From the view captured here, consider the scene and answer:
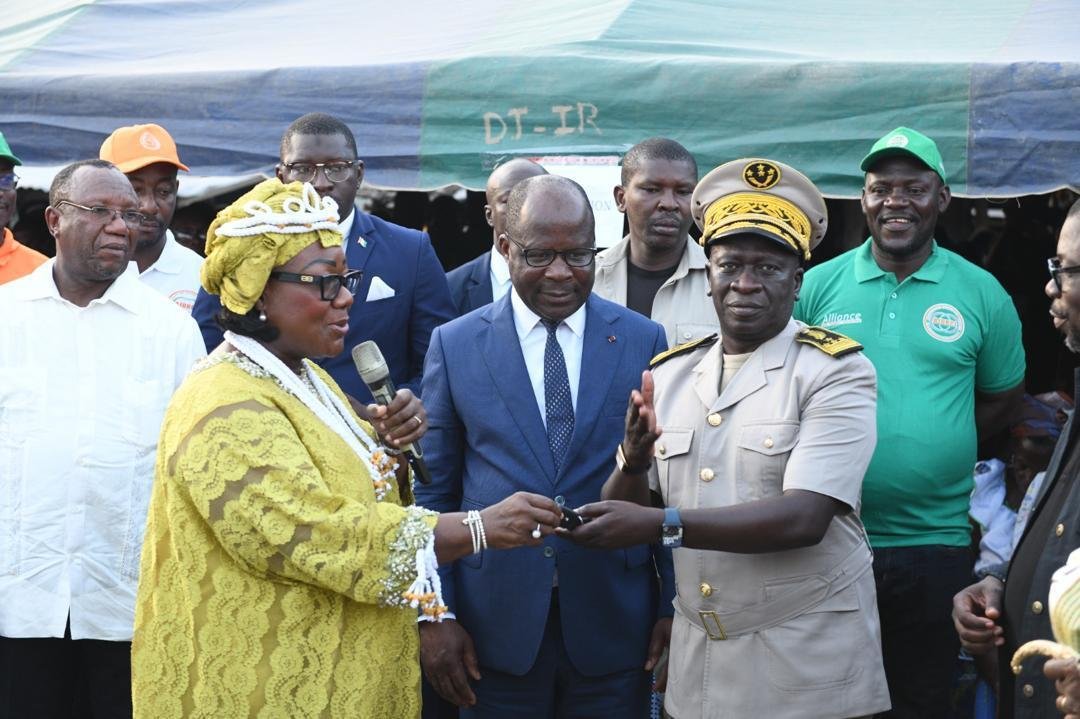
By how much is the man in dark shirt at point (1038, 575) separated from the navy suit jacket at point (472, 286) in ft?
8.63

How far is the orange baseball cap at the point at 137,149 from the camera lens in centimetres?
593

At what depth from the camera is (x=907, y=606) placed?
16.1ft

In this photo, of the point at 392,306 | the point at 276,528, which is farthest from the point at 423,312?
the point at 276,528

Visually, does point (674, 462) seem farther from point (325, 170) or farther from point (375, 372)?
point (325, 170)

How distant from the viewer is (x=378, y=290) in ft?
17.1

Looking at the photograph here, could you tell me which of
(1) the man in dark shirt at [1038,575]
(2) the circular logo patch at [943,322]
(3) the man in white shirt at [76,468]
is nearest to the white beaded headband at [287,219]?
(3) the man in white shirt at [76,468]

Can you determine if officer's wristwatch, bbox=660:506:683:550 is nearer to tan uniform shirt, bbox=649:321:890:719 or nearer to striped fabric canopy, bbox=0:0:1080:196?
tan uniform shirt, bbox=649:321:890:719

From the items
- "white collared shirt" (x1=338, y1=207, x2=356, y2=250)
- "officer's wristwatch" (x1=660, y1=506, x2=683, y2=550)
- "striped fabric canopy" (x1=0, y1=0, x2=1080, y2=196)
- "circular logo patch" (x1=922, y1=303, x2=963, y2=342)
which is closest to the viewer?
"officer's wristwatch" (x1=660, y1=506, x2=683, y2=550)

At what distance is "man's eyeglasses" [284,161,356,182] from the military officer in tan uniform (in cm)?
194

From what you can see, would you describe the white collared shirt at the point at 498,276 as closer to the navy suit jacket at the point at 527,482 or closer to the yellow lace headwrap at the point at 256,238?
the navy suit jacket at the point at 527,482

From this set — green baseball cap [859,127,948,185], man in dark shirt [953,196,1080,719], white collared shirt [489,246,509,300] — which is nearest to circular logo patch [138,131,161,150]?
white collared shirt [489,246,509,300]

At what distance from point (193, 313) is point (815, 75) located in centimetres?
291

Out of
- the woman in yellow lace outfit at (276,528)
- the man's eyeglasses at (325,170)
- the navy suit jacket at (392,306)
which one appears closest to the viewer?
the woman in yellow lace outfit at (276,528)

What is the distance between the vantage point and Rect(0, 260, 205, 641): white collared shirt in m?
4.59
